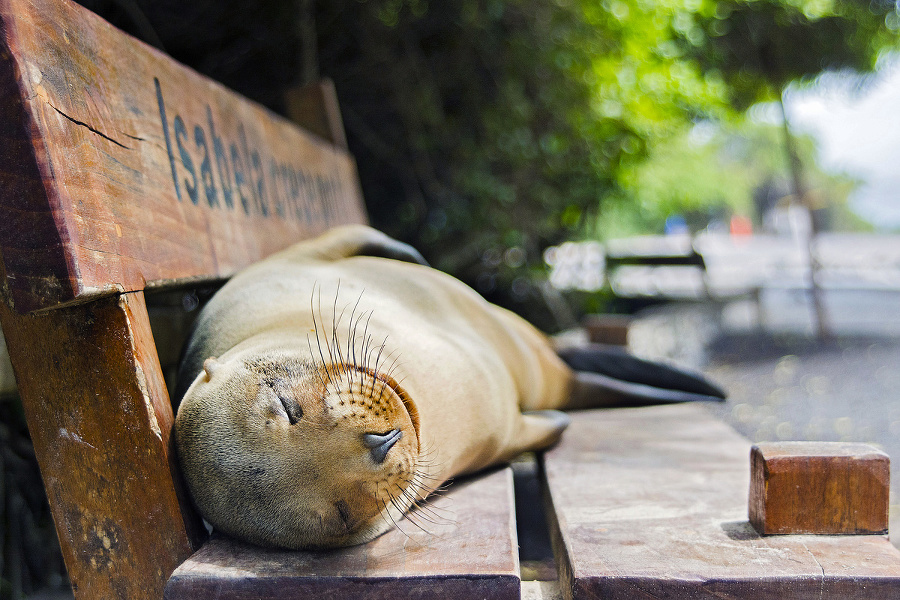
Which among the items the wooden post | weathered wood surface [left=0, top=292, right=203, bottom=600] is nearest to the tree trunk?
the wooden post

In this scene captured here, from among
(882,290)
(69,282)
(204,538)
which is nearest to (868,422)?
(204,538)

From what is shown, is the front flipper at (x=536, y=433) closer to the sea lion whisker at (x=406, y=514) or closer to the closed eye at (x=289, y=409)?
the sea lion whisker at (x=406, y=514)

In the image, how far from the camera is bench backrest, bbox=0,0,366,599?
0.96 meters

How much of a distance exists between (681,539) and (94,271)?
106 centimetres

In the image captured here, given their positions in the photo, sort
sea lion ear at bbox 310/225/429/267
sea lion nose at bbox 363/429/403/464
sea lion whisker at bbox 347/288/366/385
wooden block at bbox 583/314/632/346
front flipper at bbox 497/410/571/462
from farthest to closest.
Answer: wooden block at bbox 583/314/632/346 → sea lion ear at bbox 310/225/429/267 → front flipper at bbox 497/410/571/462 → sea lion whisker at bbox 347/288/366/385 → sea lion nose at bbox 363/429/403/464

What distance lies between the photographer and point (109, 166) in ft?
3.84

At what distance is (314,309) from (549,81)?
3974mm

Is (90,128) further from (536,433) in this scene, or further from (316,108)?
(316,108)

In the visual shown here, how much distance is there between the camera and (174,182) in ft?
4.74

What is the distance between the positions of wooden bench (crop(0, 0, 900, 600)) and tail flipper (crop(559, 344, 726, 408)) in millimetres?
965

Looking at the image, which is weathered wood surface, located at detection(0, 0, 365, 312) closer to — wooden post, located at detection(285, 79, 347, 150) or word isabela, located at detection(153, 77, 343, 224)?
word isabela, located at detection(153, 77, 343, 224)

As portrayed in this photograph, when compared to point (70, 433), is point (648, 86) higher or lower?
higher

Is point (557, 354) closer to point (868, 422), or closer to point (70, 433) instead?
point (70, 433)

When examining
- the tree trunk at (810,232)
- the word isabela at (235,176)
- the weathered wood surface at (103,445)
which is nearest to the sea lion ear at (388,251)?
the word isabela at (235,176)
